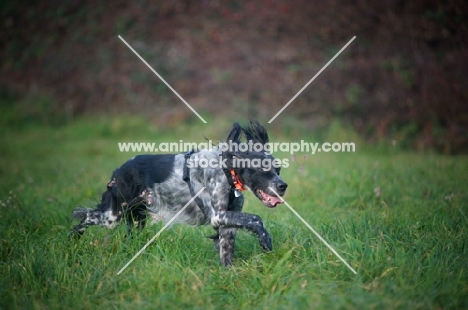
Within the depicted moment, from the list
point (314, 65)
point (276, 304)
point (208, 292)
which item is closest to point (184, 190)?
point (208, 292)

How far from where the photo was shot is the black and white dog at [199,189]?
4.47m

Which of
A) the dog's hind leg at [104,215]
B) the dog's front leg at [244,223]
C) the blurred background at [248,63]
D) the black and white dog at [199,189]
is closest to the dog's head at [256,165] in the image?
the black and white dog at [199,189]

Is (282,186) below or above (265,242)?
Result: above

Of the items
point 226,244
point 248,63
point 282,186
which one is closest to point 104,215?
point 226,244

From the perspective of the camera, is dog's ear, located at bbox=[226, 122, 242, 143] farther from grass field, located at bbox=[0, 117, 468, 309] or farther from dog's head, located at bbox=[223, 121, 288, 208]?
grass field, located at bbox=[0, 117, 468, 309]

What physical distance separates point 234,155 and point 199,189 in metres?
0.48

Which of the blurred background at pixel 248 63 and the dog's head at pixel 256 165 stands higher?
the blurred background at pixel 248 63

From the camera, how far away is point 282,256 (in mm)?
4297

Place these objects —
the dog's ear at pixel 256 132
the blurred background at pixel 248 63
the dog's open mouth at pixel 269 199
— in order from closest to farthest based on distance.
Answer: the dog's open mouth at pixel 269 199 → the dog's ear at pixel 256 132 → the blurred background at pixel 248 63

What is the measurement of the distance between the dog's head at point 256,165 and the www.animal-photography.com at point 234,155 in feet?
0.06

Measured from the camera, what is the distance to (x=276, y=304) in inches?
143

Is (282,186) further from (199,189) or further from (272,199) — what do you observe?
(199,189)

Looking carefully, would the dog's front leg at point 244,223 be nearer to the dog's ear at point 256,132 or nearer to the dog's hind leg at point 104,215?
the dog's ear at point 256,132

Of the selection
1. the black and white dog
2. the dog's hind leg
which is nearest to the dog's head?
the black and white dog
